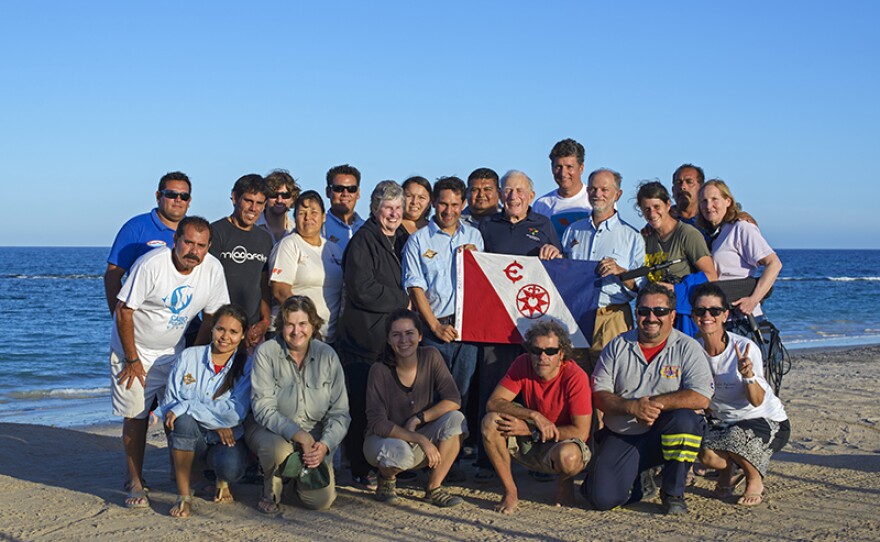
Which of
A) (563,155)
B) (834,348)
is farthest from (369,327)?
(834,348)

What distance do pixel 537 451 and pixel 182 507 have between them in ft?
7.51

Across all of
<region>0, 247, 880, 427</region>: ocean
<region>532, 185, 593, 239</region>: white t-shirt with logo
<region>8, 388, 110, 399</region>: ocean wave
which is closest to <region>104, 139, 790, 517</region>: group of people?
<region>532, 185, 593, 239</region>: white t-shirt with logo

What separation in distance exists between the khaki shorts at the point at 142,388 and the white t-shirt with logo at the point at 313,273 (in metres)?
0.89

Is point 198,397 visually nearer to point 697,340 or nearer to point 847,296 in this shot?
point 697,340

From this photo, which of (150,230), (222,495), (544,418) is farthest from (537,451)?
(150,230)

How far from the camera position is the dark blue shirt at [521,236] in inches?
271

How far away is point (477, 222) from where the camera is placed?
23.2 feet

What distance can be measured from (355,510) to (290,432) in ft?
2.18

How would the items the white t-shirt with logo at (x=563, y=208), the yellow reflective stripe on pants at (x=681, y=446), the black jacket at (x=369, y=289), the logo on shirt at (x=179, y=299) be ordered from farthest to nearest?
the white t-shirt with logo at (x=563, y=208)
the black jacket at (x=369, y=289)
the logo on shirt at (x=179, y=299)
the yellow reflective stripe on pants at (x=681, y=446)

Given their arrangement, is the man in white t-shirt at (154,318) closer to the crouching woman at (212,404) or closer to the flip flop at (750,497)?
the crouching woman at (212,404)

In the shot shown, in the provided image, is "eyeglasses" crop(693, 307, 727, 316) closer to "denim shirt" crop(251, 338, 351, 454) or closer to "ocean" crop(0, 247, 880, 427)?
"denim shirt" crop(251, 338, 351, 454)

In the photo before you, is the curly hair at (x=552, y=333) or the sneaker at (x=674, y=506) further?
the curly hair at (x=552, y=333)

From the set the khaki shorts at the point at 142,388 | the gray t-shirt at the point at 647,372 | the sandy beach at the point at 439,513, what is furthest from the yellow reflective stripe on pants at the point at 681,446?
the khaki shorts at the point at 142,388

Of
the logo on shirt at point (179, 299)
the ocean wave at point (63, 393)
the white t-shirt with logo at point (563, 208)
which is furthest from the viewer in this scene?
the ocean wave at point (63, 393)
